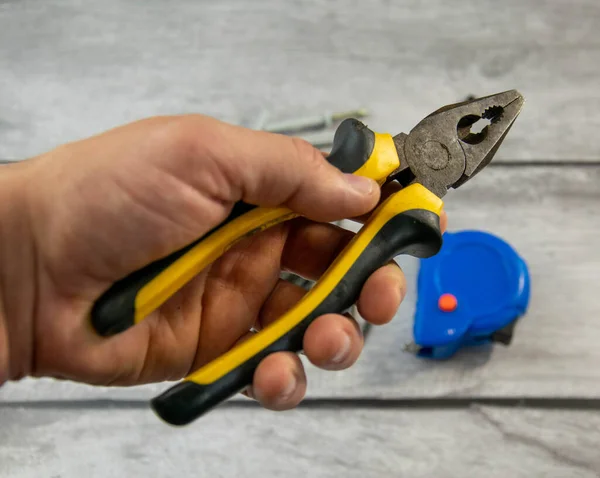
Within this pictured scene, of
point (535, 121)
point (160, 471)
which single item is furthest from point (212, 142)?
point (535, 121)

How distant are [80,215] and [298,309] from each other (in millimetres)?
176

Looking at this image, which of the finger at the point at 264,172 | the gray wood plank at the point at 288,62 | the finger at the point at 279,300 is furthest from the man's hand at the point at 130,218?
the gray wood plank at the point at 288,62

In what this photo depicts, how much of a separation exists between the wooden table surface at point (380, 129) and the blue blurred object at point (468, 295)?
1.4 inches

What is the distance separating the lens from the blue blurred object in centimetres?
62

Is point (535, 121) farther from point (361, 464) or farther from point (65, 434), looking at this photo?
point (65, 434)

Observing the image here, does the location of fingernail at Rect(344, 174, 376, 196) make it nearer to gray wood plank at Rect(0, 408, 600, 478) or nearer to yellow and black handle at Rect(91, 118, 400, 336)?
yellow and black handle at Rect(91, 118, 400, 336)

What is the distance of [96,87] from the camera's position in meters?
0.80

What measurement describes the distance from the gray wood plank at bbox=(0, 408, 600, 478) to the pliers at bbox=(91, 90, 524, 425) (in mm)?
241

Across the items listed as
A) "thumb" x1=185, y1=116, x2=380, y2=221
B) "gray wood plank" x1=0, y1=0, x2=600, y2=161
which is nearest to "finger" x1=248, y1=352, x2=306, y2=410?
"thumb" x1=185, y1=116, x2=380, y2=221

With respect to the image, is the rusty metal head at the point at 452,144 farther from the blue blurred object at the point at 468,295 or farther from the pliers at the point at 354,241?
the blue blurred object at the point at 468,295

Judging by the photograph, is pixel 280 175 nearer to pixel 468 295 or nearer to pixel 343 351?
pixel 343 351

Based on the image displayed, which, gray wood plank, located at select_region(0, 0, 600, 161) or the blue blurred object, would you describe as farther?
gray wood plank, located at select_region(0, 0, 600, 161)

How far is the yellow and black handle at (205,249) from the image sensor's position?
1.35 ft

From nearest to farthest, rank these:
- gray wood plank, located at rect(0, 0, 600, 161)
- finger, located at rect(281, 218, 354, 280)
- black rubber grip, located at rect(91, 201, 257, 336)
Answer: black rubber grip, located at rect(91, 201, 257, 336), finger, located at rect(281, 218, 354, 280), gray wood plank, located at rect(0, 0, 600, 161)
